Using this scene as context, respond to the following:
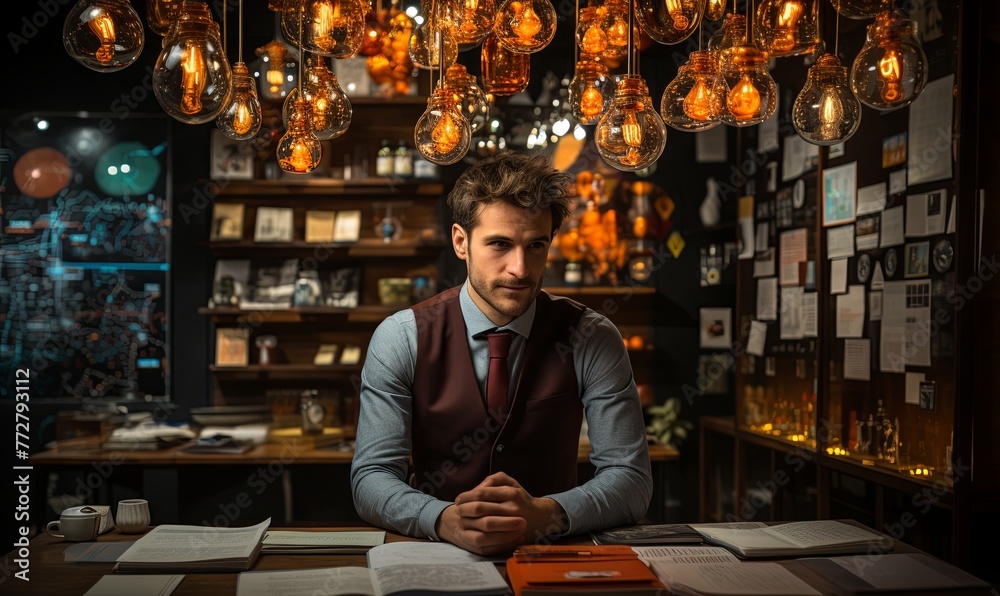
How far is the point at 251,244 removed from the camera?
5074 millimetres

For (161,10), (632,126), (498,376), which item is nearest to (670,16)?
(632,126)

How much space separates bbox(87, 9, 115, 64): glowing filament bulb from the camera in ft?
5.17

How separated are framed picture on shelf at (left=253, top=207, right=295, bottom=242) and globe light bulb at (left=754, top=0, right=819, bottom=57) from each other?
375cm

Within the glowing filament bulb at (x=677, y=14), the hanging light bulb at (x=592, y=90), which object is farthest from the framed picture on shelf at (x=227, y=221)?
→ the glowing filament bulb at (x=677, y=14)

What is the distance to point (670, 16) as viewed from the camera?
5.76 feet

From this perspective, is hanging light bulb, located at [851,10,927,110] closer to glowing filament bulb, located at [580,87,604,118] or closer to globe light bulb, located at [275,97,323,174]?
glowing filament bulb, located at [580,87,604,118]

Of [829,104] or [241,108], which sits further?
[241,108]

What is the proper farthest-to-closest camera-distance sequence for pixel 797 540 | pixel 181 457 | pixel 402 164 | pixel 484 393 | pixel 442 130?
pixel 402 164 → pixel 181 457 → pixel 484 393 → pixel 442 130 → pixel 797 540

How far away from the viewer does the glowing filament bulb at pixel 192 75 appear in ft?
5.11

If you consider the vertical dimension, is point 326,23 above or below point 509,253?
above

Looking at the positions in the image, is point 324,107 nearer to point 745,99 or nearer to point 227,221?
point 745,99

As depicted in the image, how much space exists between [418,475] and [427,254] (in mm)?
2933

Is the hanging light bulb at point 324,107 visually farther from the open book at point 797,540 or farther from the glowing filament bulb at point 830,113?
the open book at point 797,540

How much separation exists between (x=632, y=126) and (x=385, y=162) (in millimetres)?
3523
